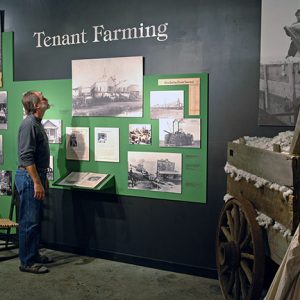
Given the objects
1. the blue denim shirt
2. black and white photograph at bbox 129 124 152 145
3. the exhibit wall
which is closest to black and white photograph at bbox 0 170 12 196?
the exhibit wall

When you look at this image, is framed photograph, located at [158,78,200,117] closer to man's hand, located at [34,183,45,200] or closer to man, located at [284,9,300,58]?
man, located at [284,9,300,58]

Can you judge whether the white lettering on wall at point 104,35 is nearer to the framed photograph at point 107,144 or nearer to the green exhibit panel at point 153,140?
the green exhibit panel at point 153,140

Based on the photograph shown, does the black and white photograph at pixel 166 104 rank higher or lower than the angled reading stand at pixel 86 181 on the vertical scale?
higher

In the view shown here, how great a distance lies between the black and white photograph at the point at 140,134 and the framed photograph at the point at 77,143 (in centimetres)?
48

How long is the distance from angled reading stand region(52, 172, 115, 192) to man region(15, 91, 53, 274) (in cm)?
26

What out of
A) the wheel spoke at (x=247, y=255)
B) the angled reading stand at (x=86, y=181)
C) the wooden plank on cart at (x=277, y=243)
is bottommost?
the wheel spoke at (x=247, y=255)

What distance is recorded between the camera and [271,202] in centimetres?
237

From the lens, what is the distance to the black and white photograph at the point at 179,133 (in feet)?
11.8

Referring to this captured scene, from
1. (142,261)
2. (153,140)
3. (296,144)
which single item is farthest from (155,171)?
(296,144)

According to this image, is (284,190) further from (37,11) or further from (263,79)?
(37,11)

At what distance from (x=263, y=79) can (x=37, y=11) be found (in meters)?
2.36

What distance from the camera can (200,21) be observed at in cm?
353

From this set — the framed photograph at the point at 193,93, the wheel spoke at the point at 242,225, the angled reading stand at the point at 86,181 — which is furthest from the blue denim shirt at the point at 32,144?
the wheel spoke at the point at 242,225

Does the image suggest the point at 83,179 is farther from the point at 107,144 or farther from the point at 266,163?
the point at 266,163
